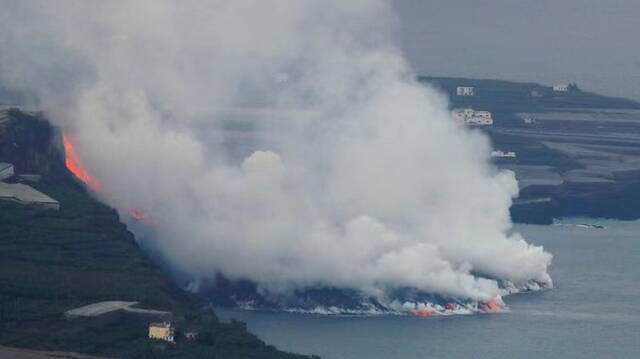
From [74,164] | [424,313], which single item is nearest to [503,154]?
[74,164]

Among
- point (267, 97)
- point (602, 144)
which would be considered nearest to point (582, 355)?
point (267, 97)

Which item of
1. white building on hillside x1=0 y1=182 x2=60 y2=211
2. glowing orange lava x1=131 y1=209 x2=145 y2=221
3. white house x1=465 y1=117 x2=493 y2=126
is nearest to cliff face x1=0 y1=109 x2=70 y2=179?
white building on hillside x1=0 y1=182 x2=60 y2=211

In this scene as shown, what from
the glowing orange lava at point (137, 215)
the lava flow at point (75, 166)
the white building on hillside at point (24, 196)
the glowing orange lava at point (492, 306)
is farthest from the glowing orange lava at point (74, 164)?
the glowing orange lava at point (492, 306)

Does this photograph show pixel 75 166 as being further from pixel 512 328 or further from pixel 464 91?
pixel 464 91

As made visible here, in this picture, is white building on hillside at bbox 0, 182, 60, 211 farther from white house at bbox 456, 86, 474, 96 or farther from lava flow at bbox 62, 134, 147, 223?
white house at bbox 456, 86, 474, 96

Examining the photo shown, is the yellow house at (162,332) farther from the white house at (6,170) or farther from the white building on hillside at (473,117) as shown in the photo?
the white building on hillside at (473,117)

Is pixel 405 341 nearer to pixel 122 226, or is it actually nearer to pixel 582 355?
pixel 582 355
